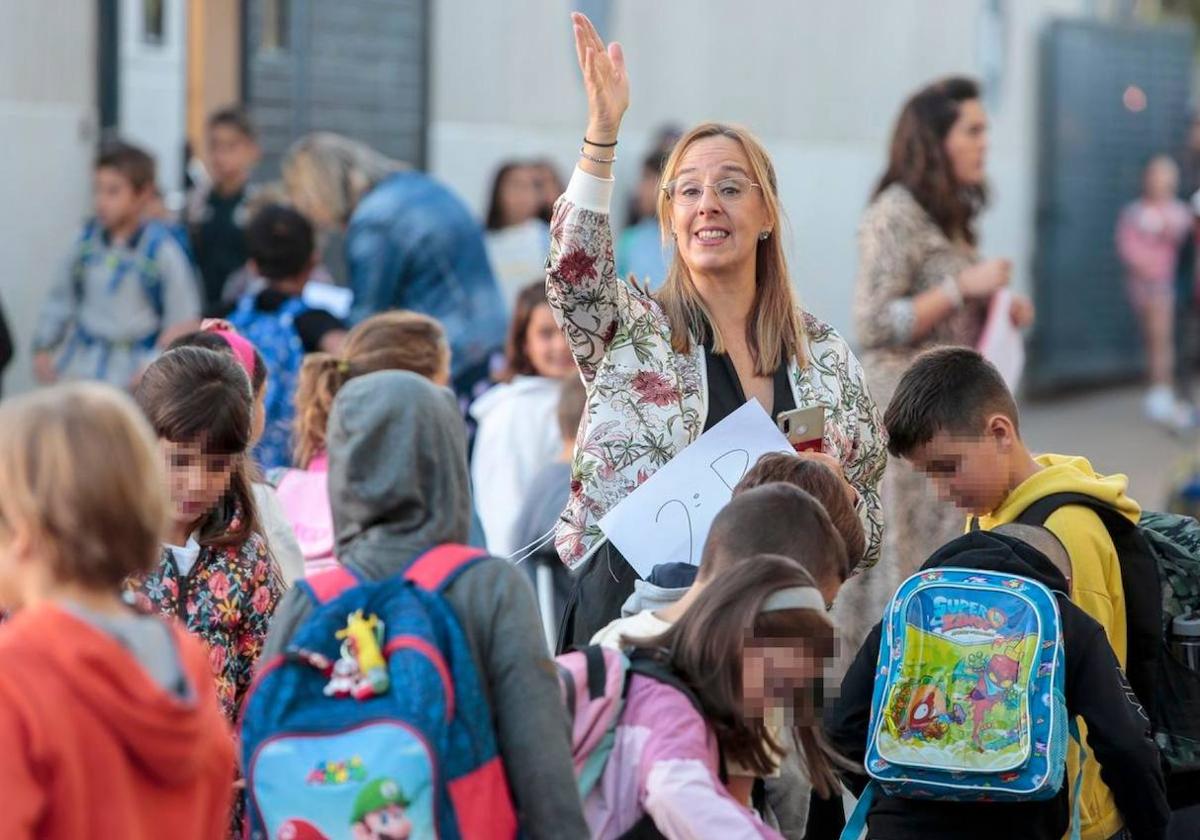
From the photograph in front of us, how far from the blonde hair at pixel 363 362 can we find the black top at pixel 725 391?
146 centimetres

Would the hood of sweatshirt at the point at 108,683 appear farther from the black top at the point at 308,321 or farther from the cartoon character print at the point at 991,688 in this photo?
the black top at the point at 308,321

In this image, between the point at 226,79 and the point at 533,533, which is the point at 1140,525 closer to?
the point at 533,533

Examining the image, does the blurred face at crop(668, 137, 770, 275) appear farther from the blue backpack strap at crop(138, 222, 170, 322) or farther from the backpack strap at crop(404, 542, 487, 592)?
the blue backpack strap at crop(138, 222, 170, 322)

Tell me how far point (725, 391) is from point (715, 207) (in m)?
0.38

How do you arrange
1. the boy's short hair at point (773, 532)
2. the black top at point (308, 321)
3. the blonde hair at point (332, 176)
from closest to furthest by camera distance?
the boy's short hair at point (773, 532), the black top at point (308, 321), the blonde hair at point (332, 176)

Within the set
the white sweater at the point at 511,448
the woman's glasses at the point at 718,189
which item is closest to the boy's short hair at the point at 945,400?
→ the woman's glasses at the point at 718,189

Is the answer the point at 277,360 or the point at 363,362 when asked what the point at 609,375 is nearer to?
the point at 363,362

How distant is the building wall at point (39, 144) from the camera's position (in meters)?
8.84

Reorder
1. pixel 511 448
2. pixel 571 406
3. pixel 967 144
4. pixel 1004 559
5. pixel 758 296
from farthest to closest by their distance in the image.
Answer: pixel 967 144
pixel 511 448
pixel 571 406
pixel 758 296
pixel 1004 559

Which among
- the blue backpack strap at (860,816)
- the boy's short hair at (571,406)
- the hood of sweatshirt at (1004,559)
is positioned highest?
the hood of sweatshirt at (1004,559)

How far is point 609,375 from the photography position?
3984mm

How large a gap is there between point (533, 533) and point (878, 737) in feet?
7.84

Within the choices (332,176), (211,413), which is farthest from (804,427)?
(332,176)

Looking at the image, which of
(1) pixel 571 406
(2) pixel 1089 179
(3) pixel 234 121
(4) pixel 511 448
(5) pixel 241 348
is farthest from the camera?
(2) pixel 1089 179
